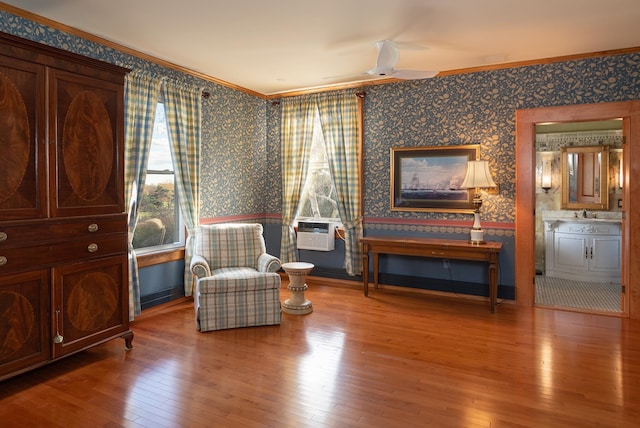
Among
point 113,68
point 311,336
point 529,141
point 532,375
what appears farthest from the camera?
point 529,141

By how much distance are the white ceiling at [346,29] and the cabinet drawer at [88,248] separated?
1.80 metres

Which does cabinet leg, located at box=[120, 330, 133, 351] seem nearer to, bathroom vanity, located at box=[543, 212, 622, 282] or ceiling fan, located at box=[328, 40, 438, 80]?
ceiling fan, located at box=[328, 40, 438, 80]

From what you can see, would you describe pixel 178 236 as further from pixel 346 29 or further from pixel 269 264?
pixel 346 29

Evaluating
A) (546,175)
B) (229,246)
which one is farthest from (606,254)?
(229,246)

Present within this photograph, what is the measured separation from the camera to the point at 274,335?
3.89 meters

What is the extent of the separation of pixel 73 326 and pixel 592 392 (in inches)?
139

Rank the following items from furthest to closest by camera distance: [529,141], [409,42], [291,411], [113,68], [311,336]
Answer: [529,141], [409,42], [311,336], [113,68], [291,411]

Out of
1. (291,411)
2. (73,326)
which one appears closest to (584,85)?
(291,411)

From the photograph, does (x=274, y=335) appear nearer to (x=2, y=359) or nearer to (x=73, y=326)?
(x=73, y=326)

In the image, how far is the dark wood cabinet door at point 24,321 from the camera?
2.74 meters

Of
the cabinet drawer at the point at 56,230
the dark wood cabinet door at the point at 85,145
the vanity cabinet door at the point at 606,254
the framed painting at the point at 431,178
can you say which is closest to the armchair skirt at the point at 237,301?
the cabinet drawer at the point at 56,230

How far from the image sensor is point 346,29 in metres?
3.85

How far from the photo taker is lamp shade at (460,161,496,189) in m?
4.72

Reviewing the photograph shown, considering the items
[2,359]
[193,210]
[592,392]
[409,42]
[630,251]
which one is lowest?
[592,392]
